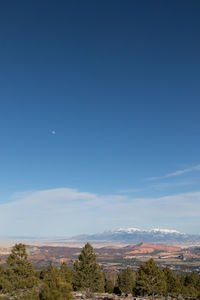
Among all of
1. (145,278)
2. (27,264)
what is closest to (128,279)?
(145,278)

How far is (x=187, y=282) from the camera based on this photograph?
8588 centimetres

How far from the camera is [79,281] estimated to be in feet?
209

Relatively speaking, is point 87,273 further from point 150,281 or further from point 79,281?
point 150,281

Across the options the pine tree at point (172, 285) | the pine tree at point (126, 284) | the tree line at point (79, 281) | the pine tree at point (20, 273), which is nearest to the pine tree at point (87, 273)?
the tree line at point (79, 281)

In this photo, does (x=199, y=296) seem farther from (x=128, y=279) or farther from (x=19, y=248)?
(x=19, y=248)

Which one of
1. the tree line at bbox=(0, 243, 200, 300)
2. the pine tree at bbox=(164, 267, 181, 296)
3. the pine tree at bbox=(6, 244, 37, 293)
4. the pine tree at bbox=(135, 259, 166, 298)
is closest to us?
the tree line at bbox=(0, 243, 200, 300)

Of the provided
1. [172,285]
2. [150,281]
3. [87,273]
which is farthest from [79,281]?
[172,285]

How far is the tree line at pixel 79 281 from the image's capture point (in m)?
31.2

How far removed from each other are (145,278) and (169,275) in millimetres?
16395

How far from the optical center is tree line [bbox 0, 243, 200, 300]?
3119 centimetres

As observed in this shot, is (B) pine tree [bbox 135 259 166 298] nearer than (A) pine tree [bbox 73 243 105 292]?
Yes

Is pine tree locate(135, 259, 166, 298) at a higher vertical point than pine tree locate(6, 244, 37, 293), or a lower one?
lower

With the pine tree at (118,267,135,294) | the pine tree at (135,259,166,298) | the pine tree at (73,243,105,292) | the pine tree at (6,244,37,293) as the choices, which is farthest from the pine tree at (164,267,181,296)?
the pine tree at (6,244,37,293)

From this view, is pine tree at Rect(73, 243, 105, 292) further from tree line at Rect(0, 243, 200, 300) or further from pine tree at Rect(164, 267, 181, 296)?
pine tree at Rect(164, 267, 181, 296)
